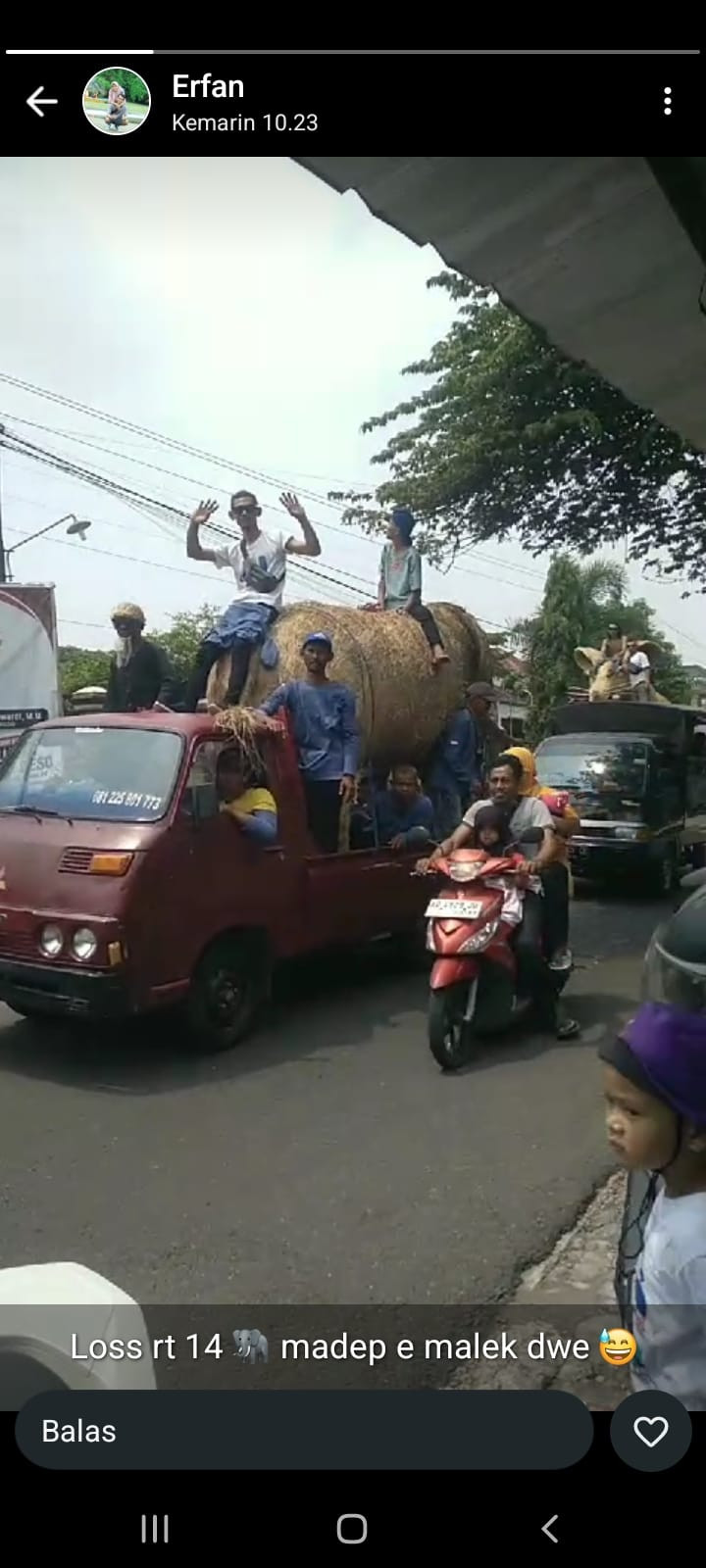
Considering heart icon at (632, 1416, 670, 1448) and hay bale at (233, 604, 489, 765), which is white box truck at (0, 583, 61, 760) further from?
heart icon at (632, 1416, 670, 1448)

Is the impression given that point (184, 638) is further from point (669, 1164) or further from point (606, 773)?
point (606, 773)

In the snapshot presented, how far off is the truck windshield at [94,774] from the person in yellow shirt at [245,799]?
202 millimetres

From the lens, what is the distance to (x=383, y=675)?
4.36 meters

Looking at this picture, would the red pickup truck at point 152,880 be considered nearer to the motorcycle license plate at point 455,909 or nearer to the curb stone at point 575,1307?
the motorcycle license plate at point 455,909

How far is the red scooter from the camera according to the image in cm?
399

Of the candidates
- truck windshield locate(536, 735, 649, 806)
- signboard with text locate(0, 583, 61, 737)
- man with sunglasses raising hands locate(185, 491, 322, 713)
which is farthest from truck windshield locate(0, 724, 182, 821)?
truck windshield locate(536, 735, 649, 806)

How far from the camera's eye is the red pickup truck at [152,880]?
3.90 meters

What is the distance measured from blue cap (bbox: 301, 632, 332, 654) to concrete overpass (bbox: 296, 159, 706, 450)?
1418mm

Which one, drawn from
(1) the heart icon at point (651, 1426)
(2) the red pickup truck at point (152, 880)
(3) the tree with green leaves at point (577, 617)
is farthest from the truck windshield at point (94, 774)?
(1) the heart icon at point (651, 1426)
